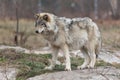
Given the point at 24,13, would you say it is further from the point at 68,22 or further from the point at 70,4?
the point at 68,22

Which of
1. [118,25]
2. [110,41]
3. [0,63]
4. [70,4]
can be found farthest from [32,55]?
[70,4]

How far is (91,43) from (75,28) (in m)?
0.55

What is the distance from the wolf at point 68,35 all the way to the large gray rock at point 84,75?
326 millimetres

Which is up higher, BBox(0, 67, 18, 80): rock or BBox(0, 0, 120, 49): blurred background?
BBox(0, 0, 120, 49): blurred background

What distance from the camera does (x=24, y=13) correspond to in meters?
24.7

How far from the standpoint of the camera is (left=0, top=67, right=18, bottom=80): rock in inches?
362

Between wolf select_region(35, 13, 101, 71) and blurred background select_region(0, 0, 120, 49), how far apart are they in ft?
15.7

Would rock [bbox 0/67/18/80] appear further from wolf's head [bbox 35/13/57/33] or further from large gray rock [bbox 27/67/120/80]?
wolf's head [bbox 35/13/57/33]

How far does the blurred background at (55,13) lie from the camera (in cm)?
1759

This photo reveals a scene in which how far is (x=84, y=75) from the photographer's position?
29.3 ft

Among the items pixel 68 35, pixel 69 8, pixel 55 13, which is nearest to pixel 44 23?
pixel 68 35

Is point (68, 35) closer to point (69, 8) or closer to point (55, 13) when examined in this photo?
point (55, 13)

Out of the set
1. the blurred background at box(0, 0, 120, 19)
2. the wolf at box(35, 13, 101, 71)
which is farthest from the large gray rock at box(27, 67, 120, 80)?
the blurred background at box(0, 0, 120, 19)

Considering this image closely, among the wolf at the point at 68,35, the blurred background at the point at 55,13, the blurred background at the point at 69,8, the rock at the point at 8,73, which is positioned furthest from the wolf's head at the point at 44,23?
the blurred background at the point at 69,8
